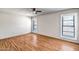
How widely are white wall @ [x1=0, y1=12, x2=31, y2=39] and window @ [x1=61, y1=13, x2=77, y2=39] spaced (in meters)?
0.77

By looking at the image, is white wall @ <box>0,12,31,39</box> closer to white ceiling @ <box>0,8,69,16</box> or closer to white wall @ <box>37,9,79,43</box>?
white ceiling @ <box>0,8,69,16</box>

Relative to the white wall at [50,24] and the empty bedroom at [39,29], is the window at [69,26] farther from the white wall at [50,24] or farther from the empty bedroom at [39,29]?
the white wall at [50,24]

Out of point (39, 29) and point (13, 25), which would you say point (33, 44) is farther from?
point (13, 25)

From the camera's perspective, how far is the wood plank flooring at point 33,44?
159 centimetres

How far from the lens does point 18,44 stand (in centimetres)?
164

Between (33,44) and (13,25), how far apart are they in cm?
61

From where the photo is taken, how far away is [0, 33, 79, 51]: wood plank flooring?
1.59m

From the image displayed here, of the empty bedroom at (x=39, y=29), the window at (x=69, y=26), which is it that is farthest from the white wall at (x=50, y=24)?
the window at (x=69, y=26)

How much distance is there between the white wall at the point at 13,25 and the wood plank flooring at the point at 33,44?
0.38 feet

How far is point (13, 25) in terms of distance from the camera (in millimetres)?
1721

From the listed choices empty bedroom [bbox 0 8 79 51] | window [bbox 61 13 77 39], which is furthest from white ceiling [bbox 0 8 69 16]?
window [bbox 61 13 77 39]
